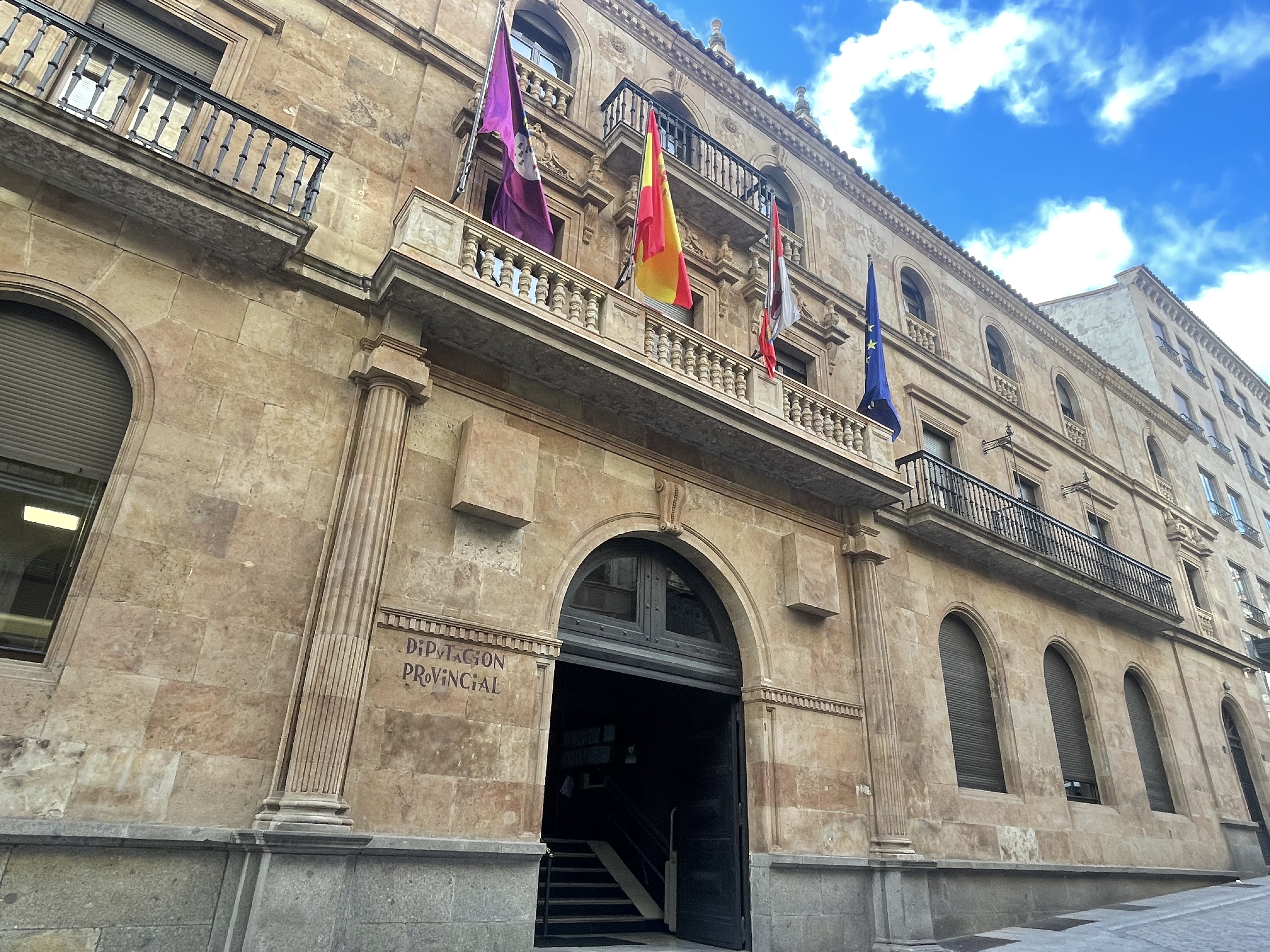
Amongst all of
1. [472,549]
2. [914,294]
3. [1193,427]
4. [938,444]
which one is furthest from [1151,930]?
[1193,427]

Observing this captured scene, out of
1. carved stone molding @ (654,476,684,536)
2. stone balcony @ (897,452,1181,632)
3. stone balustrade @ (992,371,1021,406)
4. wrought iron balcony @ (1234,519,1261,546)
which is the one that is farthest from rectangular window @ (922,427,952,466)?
wrought iron balcony @ (1234,519,1261,546)

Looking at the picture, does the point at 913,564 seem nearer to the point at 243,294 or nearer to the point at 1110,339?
the point at 243,294

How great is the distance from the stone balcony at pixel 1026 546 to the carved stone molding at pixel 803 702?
133 inches

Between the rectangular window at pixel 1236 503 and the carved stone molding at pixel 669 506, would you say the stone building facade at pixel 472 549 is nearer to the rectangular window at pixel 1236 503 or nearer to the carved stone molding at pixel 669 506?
the carved stone molding at pixel 669 506

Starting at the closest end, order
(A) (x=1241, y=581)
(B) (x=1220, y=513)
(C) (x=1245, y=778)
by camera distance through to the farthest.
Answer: (C) (x=1245, y=778) < (A) (x=1241, y=581) < (B) (x=1220, y=513)

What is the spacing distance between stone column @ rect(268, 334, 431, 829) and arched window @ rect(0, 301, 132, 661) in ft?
6.03

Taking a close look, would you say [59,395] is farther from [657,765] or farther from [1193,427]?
[1193,427]

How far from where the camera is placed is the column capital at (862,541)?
11.1 meters

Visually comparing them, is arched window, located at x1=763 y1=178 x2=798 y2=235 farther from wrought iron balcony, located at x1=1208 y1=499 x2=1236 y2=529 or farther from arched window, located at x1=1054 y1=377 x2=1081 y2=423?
wrought iron balcony, located at x1=1208 y1=499 x2=1236 y2=529

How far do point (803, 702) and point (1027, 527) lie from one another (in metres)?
7.40

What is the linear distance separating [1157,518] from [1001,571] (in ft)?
30.5

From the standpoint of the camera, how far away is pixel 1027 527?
1464cm

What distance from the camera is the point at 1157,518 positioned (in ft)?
65.4

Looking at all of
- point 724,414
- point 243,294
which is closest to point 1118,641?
point 724,414
